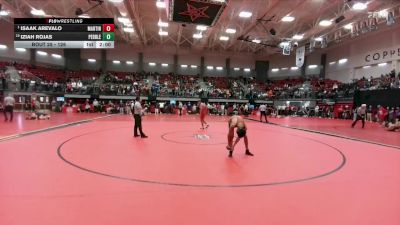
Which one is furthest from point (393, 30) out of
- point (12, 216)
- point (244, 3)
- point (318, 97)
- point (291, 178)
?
point (12, 216)

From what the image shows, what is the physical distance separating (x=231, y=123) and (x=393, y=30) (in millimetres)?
28908

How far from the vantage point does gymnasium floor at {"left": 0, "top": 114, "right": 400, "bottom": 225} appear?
3543 millimetres

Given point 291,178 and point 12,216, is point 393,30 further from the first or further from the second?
point 12,216

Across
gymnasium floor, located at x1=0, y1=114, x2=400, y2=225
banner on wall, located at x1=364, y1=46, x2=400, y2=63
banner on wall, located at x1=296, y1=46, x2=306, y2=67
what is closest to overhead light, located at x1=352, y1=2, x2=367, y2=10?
banner on wall, located at x1=296, y1=46, x2=306, y2=67

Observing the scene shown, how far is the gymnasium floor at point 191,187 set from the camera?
3.54 metres

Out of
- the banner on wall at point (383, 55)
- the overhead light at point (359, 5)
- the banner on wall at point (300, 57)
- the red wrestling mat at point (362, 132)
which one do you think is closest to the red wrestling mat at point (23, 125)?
the red wrestling mat at point (362, 132)

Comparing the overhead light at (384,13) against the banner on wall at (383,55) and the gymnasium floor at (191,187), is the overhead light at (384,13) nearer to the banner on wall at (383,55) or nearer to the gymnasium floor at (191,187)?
the banner on wall at (383,55)

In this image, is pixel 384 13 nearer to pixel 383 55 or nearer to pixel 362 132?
pixel 362 132
